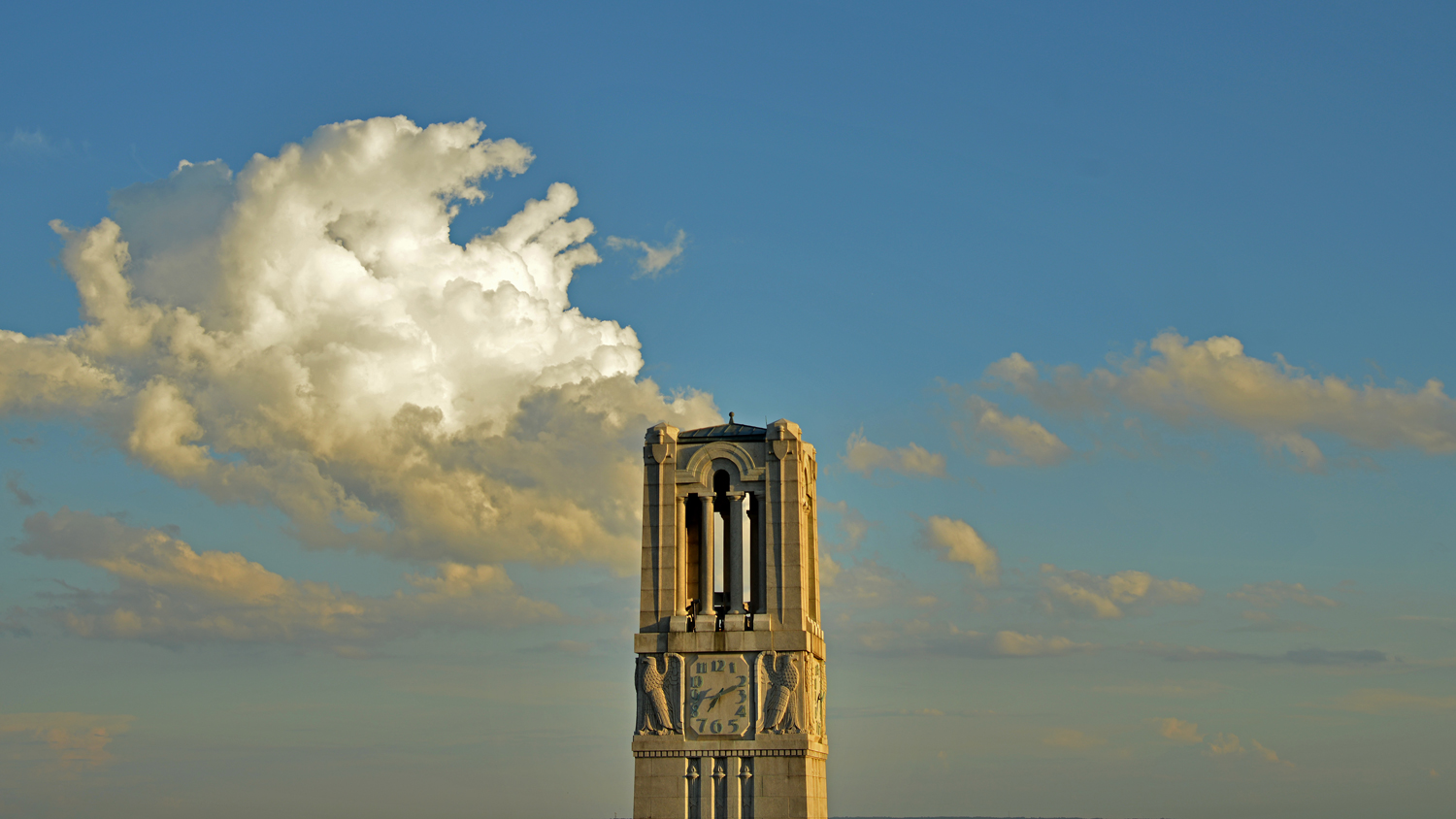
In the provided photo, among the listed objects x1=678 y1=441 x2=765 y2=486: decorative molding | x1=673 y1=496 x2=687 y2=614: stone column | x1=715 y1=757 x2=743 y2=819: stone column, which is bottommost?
x1=715 y1=757 x2=743 y2=819: stone column

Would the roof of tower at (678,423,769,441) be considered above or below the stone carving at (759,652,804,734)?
above

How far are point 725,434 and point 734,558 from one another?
4.40 meters

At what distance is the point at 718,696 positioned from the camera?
1935 inches

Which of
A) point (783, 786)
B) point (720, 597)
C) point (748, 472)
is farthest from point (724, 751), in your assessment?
point (748, 472)

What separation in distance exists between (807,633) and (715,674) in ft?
11.2

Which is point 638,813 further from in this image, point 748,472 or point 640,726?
point 748,472

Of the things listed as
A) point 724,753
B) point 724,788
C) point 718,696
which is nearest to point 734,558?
point 718,696

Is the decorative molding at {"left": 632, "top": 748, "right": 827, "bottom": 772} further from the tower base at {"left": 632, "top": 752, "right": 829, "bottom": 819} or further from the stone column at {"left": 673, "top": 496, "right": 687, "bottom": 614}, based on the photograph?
the stone column at {"left": 673, "top": 496, "right": 687, "bottom": 614}

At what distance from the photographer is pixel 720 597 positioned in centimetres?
5184

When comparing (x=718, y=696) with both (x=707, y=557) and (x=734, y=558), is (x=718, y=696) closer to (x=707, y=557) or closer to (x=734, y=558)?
(x=734, y=558)

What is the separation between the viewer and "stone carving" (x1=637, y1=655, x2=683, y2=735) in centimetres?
4906

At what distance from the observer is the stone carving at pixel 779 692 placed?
48.8 meters

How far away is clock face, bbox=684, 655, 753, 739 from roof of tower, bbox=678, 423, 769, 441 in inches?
300

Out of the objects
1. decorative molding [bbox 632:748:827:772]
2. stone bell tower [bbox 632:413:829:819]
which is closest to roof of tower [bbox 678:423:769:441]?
stone bell tower [bbox 632:413:829:819]
